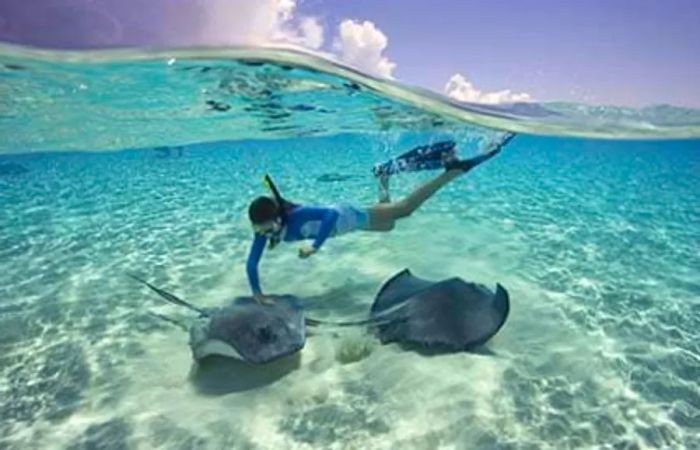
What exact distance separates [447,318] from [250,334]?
2510 millimetres

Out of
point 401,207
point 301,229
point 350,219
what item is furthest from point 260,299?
point 401,207

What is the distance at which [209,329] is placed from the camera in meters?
6.22

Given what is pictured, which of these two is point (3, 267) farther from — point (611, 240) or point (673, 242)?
point (673, 242)

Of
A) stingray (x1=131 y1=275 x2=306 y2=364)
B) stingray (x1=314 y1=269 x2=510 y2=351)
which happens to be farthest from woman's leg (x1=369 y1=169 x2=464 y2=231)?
stingray (x1=131 y1=275 x2=306 y2=364)

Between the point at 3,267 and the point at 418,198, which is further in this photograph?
the point at 3,267

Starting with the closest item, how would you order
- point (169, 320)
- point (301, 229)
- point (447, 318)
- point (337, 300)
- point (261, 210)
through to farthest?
1. point (447, 318)
2. point (261, 210)
3. point (301, 229)
4. point (169, 320)
5. point (337, 300)

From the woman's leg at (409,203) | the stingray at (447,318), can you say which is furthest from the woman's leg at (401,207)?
the stingray at (447,318)

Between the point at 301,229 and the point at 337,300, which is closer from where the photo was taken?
the point at 301,229

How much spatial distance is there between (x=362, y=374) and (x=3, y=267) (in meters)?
9.33

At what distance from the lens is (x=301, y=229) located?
747 centimetres

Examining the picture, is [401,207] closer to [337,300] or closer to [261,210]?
[337,300]

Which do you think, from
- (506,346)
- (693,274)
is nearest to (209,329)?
(506,346)

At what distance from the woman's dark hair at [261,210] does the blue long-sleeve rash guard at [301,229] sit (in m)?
0.40

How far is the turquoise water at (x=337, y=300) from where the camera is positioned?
549 cm
